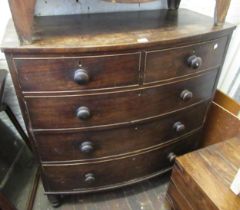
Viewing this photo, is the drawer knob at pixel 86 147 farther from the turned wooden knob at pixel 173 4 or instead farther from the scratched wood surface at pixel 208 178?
the turned wooden knob at pixel 173 4

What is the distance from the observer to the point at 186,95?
1.00 m

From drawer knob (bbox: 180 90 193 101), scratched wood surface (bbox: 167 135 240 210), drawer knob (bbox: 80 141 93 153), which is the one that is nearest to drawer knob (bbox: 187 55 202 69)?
drawer knob (bbox: 180 90 193 101)

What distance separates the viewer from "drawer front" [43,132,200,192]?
3.48 ft

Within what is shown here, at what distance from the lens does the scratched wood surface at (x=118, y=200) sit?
1287mm

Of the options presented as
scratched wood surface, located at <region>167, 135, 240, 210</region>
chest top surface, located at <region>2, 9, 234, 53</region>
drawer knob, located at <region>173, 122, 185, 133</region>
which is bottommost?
scratched wood surface, located at <region>167, 135, 240, 210</region>

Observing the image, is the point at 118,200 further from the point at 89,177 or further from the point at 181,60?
the point at 181,60

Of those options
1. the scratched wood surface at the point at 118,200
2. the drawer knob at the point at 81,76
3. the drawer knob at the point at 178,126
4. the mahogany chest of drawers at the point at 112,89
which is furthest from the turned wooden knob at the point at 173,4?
the scratched wood surface at the point at 118,200

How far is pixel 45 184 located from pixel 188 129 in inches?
32.7

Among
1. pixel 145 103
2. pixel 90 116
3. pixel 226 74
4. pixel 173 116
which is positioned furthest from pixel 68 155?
pixel 226 74

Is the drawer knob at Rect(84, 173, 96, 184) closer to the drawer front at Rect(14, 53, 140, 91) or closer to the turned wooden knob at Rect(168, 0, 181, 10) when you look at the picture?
the drawer front at Rect(14, 53, 140, 91)

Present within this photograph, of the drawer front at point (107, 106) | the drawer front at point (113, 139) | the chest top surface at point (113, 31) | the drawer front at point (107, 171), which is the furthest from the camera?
the drawer front at point (107, 171)

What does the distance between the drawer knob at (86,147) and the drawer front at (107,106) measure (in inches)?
3.7

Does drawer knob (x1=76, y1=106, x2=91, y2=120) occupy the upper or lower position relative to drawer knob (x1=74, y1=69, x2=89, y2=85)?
lower

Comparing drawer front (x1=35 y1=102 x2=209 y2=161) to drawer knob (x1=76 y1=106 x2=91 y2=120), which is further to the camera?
drawer front (x1=35 y1=102 x2=209 y2=161)
